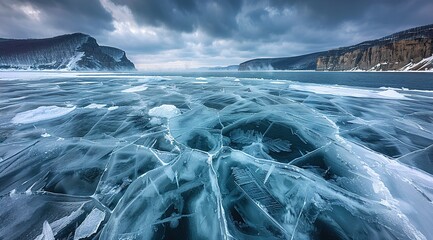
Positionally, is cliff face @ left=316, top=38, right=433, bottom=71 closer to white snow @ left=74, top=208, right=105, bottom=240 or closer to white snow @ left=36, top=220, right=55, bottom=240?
white snow @ left=74, top=208, right=105, bottom=240

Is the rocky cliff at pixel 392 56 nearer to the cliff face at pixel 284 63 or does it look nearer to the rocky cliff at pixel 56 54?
the cliff face at pixel 284 63

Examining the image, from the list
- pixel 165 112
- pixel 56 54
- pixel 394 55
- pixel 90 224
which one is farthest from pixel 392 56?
pixel 56 54

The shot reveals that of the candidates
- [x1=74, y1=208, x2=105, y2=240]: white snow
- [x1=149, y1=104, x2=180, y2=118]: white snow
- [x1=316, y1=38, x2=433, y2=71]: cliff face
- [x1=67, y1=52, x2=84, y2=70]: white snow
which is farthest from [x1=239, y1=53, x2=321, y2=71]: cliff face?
[x1=74, y1=208, x2=105, y2=240]: white snow

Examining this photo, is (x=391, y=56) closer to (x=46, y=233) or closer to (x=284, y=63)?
(x=284, y=63)

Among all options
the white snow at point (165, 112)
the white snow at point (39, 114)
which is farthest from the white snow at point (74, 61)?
the white snow at point (165, 112)

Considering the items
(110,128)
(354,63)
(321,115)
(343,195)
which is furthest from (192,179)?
(354,63)

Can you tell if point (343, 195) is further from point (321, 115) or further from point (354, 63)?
point (354, 63)
